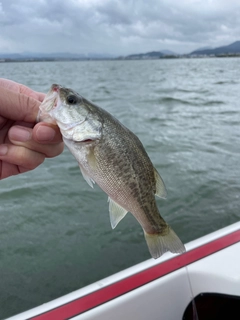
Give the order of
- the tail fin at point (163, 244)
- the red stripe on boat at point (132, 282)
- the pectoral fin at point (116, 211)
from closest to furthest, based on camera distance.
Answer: the tail fin at point (163, 244) → the pectoral fin at point (116, 211) → the red stripe on boat at point (132, 282)

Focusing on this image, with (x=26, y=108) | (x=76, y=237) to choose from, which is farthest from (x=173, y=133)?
(x=26, y=108)

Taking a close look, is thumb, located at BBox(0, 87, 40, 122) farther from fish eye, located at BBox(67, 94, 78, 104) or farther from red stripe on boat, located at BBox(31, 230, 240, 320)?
red stripe on boat, located at BBox(31, 230, 240, 320)

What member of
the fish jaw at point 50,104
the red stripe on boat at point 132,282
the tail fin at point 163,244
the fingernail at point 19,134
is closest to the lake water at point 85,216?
the red stripe on boat at point 132,282

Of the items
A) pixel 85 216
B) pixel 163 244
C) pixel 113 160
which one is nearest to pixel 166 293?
pixel 163 244

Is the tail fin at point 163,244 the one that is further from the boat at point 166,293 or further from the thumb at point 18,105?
the boat at point 166,293

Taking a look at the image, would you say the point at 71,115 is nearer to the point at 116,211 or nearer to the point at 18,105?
the point at 18,105

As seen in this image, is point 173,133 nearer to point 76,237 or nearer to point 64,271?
point 76,237
